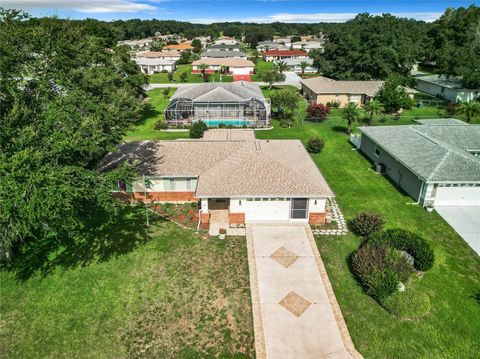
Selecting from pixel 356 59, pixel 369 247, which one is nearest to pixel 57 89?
pixel 369 247

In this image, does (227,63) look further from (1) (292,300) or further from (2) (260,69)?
(1) (292,300)

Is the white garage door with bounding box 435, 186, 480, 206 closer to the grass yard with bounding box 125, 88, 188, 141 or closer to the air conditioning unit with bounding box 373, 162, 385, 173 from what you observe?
the air conditioning unit with bounding box 373, 162, 385, 173

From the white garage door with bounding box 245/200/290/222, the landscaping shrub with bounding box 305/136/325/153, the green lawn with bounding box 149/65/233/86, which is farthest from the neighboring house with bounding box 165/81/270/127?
the green lawn with bounding box 149/65/233/86

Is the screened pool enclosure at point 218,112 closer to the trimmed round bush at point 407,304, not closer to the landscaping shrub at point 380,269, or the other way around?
the landscaping shrub at point 380,269

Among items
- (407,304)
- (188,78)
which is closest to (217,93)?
(407,304)

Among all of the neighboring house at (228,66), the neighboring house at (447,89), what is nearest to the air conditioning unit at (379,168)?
the neighboring house at (447,89)
